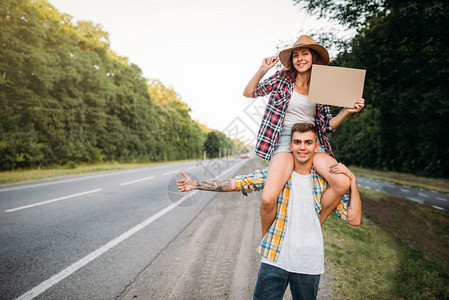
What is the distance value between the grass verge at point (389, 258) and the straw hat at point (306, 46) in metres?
2.61

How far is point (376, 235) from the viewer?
5395mm

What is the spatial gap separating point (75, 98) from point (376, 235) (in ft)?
82.6

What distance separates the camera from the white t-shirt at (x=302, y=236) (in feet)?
5.44

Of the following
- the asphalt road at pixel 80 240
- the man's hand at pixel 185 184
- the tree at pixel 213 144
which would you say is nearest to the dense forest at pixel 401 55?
the asphalt road at pixel 80 240

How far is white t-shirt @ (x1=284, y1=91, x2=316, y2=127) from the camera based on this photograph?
2123 millimetres

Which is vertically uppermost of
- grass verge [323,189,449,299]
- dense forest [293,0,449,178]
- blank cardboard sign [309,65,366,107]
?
dense forest [293,0,449,178]

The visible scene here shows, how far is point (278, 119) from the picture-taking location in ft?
6.91

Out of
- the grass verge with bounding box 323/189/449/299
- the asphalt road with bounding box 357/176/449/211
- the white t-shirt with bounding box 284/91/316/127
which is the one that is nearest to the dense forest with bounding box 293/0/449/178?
the asphalt road with bounding box 357/176/449/211

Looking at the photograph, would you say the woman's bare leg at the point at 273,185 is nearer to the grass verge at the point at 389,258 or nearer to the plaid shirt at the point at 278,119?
the plaid shirt at the point at 278,119

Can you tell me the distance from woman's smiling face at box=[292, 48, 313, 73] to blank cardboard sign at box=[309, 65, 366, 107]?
0.26 meters

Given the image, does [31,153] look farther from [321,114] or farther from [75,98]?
[321,114]

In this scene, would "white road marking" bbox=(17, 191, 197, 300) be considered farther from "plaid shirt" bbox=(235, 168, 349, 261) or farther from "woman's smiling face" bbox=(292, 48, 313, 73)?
"woman's smiling face" bbox=(292, 48, 313, 73)

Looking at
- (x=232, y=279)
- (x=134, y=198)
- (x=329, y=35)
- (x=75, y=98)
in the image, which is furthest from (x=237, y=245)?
(x=75, y=98)

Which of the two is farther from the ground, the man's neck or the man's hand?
the man's neck
